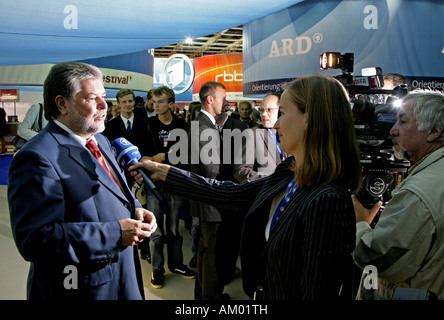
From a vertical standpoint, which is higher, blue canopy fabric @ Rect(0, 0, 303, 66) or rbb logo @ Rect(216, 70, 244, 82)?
rbb logo @ Rect(216, 70, 244, 82)

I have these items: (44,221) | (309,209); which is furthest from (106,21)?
(309,209)

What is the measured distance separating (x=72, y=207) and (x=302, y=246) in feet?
2.56

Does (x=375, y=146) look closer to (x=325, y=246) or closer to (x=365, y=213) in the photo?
(x=365, y=213)

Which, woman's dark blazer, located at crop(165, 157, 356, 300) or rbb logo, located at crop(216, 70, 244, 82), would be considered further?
rbb logo, located at crop(216, 70, 244, 82)

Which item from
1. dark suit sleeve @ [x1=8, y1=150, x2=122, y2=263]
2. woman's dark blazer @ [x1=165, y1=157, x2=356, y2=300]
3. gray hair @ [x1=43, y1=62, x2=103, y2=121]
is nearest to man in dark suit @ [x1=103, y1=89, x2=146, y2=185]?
gray hair @ [x1=43, y1=62, x2=103, y2=121]

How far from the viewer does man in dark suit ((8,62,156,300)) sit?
1.13 m

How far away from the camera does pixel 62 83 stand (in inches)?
50.8

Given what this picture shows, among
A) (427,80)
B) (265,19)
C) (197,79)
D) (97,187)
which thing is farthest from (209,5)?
(197,79)

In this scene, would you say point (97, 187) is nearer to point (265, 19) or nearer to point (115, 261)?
point (115, 261)

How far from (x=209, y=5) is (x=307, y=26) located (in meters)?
3.18

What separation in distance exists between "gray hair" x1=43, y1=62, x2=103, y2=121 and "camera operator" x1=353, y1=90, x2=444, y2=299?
4.12ft

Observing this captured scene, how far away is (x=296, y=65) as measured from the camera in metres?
6.62

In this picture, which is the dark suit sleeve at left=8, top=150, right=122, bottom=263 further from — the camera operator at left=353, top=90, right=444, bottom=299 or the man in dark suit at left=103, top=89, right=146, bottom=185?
the man in dark suit at left=103, top=89, right=146, bottom=185

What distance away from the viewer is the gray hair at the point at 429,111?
1437 mm
